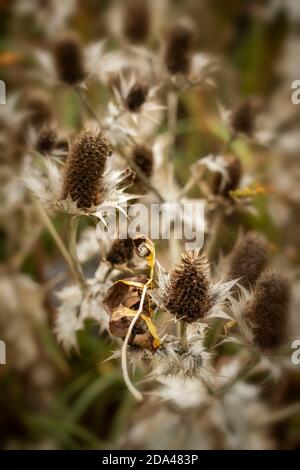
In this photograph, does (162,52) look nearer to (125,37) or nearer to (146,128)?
(146,128)

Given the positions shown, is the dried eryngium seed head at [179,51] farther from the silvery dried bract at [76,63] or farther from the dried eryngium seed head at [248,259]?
the dried eryngium seed head at [248,259]

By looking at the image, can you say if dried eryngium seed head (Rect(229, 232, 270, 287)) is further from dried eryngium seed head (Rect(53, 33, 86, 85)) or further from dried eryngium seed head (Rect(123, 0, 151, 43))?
dried eryngium seed head (Rect(123, 0, 151, 43))

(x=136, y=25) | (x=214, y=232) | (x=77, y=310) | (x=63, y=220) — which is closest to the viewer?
(x=77, y=310)

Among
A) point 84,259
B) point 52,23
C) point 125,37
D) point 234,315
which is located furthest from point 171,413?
point 52,23

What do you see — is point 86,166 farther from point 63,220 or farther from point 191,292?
point 63,220

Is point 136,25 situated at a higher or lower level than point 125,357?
higher

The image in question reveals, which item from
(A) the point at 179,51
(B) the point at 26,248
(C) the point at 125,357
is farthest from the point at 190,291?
(B) the point at 26,248

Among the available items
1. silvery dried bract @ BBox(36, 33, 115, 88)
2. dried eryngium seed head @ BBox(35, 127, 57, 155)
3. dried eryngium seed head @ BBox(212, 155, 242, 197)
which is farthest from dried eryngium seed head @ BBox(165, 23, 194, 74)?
dried eryngium seed head @ BBox(35, 127, 57, 155)
